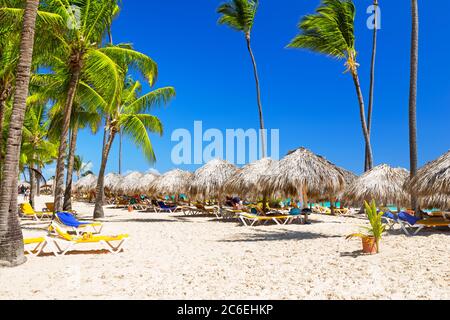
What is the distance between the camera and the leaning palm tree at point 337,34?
19.1 metres

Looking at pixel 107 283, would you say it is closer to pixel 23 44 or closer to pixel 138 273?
pixel 138 273

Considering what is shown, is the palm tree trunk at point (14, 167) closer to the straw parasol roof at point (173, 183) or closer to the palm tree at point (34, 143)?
the palm tree at point (34, 143)

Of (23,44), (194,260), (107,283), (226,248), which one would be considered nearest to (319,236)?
(226,248)

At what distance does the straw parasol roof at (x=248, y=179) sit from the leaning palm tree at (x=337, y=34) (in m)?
6.01

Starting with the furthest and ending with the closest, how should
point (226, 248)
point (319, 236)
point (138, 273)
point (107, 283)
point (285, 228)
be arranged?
point (285, 228) < point (319, 236) < point (226, 248) < point (138, 273) < point (107, 283)

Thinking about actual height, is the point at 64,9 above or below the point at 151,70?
above

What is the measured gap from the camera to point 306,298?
4492mm

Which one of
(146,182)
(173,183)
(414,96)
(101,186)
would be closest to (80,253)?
(101,186)

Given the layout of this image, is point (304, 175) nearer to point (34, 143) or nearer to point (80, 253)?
point (80, 253)

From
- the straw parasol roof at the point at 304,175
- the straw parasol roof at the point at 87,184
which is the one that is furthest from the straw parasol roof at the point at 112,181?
the straw parasol roof at the point at 304,175

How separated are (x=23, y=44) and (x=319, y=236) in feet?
26.2

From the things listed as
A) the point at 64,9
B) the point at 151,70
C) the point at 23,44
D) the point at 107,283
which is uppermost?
the point at 64,9

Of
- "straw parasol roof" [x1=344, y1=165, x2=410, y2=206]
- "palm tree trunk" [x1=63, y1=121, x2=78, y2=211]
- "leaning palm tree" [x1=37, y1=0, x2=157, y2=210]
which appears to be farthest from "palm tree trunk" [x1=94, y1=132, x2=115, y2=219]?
"straw parasol roof" [x1=344, y1=165, x2=410, y2=206]

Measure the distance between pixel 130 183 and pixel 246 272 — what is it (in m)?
26.8
